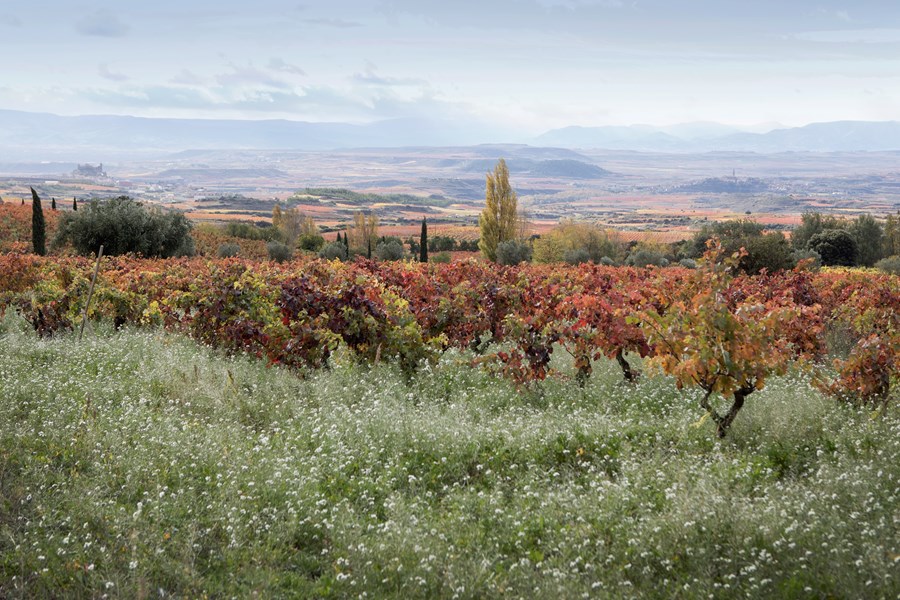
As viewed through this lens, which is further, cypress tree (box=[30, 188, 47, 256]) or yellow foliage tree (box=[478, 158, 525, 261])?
yellow foliage tree (box=[478, 158, 525, 261])

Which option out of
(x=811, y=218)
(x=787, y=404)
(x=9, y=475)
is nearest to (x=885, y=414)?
(x=787, y=404)

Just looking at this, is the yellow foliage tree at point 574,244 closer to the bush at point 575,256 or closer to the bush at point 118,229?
the bush at point 575,256

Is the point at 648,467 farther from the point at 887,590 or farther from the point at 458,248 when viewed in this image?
the point at 458,248

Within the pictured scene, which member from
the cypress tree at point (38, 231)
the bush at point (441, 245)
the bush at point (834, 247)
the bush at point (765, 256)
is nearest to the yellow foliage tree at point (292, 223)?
the bush at point (441, 245)

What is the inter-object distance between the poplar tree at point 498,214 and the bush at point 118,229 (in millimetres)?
28334

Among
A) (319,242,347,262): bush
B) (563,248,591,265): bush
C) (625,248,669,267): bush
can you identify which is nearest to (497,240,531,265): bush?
(563,248,591,265): bush

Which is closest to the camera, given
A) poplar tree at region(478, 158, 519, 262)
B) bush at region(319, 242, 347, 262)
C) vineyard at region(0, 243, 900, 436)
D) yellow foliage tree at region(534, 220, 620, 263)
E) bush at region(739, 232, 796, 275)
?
vineyard at region(0, 243, 900, 436)

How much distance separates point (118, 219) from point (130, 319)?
79.3 feet

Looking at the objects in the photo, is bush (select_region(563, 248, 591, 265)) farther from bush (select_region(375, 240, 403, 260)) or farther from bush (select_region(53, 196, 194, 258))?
bush (select_region(53, 196, 194, 258))

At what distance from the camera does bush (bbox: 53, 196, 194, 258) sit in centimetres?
3831

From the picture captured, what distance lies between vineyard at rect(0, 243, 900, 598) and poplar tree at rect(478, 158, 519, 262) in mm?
50031

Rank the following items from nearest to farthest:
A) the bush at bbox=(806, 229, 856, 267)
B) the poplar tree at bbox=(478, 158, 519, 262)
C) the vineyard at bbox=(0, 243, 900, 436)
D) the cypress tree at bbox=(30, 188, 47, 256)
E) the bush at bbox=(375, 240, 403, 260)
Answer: the vineyard at bbox=(0, 243, 900, 436)
the cypress tree at bbox=(30, 188, 47, 256)
the bush at bbox=(806, 229, 856, 267)
the bush at bbox=(375, 240, 403, 260)
the poplar tree at bbox=(478, 158, 519, 262)

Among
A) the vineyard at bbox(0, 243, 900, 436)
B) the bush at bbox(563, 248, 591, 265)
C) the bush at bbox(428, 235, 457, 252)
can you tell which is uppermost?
the vineyard at bbox(0, 243, 900, 436)

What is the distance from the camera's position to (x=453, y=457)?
Result: 7.50 m
